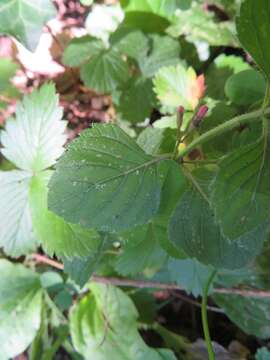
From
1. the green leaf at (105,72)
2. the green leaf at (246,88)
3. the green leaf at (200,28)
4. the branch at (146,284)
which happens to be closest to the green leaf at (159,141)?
the green leaf at (246,88)

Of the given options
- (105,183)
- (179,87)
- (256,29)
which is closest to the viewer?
(256,29)

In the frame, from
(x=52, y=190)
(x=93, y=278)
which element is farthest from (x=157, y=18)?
(x=52, y=190)

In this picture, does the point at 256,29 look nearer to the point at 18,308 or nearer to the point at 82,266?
the point at 82,266

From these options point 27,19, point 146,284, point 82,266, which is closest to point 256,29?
point 27,19

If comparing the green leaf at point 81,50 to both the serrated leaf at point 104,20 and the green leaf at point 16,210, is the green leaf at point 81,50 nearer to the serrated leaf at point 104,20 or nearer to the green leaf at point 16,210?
the serrated leaf at point 104,20

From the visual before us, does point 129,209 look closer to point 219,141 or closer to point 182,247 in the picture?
point 182,247
